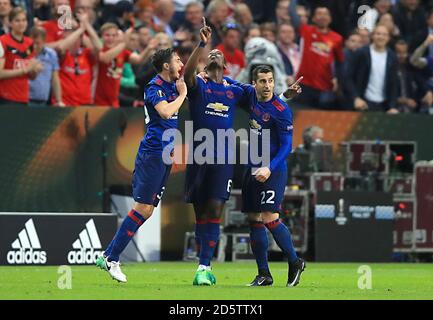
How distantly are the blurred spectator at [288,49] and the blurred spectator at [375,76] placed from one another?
1058 millimetres

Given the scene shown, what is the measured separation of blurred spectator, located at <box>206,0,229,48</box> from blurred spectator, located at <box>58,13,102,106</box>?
8.40 feet

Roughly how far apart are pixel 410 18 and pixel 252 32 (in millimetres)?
4363

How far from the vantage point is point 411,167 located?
70.5 ft

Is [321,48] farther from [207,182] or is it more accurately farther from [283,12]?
[207,182]

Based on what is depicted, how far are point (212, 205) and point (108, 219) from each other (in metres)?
4.97

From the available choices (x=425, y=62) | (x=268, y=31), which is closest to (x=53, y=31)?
(x=268, y=31)

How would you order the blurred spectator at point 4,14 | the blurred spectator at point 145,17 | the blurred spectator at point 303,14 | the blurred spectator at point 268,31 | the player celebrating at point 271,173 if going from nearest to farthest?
the player celebrating at point 271,173, the blurred spectator at point 4,14, the blurred spectator at point 268,31, the blurred spectator at point 145,17, the blurred spectator at point 303,14

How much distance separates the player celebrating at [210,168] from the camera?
1405 cm

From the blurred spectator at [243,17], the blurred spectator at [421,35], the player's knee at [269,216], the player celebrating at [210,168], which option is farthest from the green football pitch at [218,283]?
the blurred spectator at [421,35]

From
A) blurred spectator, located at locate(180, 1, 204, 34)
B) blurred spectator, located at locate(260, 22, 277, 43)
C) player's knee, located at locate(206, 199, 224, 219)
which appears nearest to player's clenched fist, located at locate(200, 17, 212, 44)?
player's knee, located at locate(206, 199, 224, 219)

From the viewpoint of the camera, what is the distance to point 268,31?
22.3m

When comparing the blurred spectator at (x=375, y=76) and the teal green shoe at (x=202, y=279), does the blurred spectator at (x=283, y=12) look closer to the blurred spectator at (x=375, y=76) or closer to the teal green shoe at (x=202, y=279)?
the blurred spectator at (x=375, y=76)
